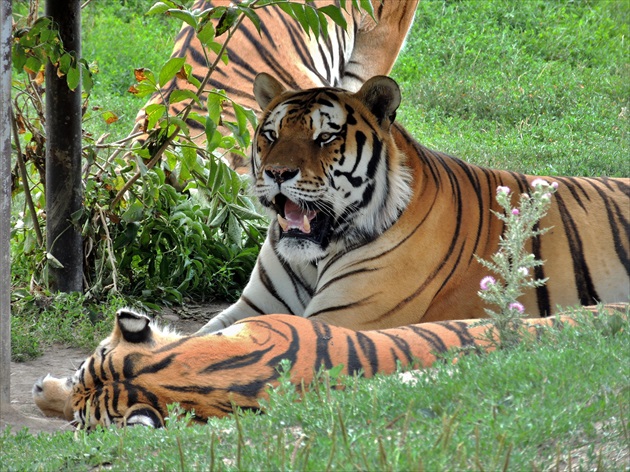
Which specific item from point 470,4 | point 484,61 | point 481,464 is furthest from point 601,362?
point 470,4

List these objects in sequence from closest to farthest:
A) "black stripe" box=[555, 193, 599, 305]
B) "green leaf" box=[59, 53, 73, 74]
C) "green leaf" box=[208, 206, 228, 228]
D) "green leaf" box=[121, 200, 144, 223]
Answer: "black stripe" box=[555, 193, 599, 305], "green leaf" box=[59, 53, 73, 74], "green leaf" box=[121, 200, 144, 223], "green leaf" box=[208, 206, 228, 228]

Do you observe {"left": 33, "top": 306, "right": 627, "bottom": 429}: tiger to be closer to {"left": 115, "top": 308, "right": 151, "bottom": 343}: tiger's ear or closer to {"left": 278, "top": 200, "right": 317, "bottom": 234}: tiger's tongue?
{"left": 115, "top": 308, "right": 151, "bottom": 343}: tiger's ear

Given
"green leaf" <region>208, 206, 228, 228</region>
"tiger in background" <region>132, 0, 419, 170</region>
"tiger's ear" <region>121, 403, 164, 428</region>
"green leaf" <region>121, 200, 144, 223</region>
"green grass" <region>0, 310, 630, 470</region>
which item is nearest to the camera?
"green grass" <region>0, 310, 630, 470</region>

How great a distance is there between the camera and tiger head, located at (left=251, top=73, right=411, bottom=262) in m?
4.77

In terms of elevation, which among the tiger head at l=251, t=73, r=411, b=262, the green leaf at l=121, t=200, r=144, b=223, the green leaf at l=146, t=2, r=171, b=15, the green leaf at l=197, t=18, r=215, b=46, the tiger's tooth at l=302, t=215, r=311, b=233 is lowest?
Result: the green leaf at l=121, t=200, r=144, b=223

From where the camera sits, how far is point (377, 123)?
4.88 metres

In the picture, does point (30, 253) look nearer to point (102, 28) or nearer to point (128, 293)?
point (128, 293)

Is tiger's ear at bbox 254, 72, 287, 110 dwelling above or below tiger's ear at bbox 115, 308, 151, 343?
above

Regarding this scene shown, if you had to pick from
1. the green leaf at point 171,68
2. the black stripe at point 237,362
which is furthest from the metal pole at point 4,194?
the green leaf at point 171,68

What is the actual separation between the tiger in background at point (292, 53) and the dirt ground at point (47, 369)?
3.85 feet

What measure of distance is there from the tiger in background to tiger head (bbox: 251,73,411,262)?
1731 millimetres

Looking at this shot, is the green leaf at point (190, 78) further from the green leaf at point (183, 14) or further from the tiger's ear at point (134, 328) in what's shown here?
the tiger's ear at point (134, 328)

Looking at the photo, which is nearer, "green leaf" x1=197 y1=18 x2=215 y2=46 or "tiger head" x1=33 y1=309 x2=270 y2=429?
"tiger head" x1=33 y1=309 x2=270 y2=429

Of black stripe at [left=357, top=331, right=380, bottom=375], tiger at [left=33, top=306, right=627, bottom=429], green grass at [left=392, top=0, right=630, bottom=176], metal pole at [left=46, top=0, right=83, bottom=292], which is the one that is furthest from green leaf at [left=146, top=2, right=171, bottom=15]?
green grass at [left=392, top=0, right=630, bottom=176]
